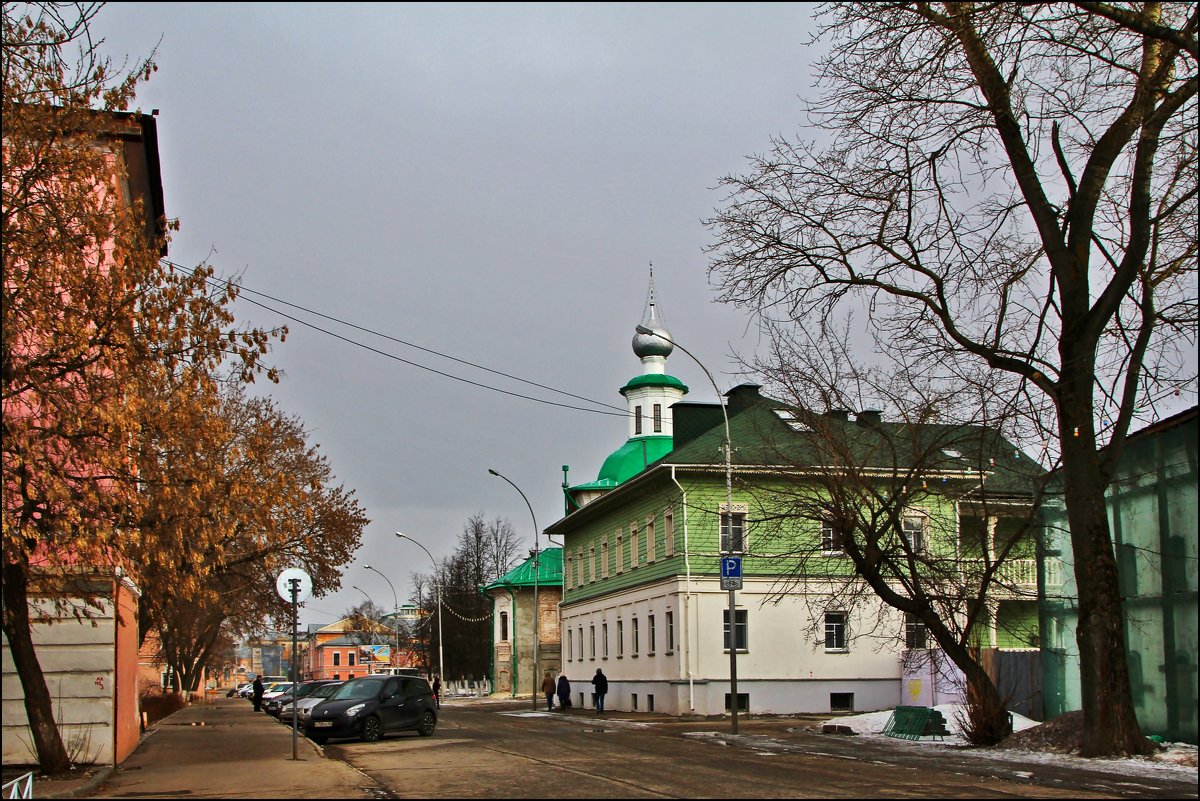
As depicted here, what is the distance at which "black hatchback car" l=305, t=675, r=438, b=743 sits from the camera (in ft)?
96.5

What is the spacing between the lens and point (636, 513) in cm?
4906

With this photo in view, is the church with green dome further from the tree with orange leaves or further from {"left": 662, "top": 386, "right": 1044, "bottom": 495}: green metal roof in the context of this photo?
the tree with orange leaves

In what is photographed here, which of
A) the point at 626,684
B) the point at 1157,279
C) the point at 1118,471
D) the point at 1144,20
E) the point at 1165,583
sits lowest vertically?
the point at 626,684

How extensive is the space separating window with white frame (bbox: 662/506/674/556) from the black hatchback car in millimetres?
14229

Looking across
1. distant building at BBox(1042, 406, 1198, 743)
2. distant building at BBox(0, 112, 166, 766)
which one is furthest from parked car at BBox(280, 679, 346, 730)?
distant building at BBox(1042, 406, 1198, 743)

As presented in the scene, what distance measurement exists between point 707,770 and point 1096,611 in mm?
6779

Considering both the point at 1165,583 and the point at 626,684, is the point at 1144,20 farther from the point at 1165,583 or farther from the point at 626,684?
the point at 626,684

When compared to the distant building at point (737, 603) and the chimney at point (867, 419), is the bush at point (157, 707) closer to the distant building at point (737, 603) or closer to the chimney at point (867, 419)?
the distant building at point (737, 603)

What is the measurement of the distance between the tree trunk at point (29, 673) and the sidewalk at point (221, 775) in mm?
411

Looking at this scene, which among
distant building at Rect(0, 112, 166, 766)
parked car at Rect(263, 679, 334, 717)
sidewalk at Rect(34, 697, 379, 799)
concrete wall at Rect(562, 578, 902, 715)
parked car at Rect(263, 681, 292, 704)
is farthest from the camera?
parked car at Rect(263, 681, 292, 704)

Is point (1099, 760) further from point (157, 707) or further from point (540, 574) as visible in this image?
point (540, 574)

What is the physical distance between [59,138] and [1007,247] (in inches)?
600

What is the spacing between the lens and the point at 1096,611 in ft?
66.6

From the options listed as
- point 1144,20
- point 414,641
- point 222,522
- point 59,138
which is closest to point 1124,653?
point 1144,20
